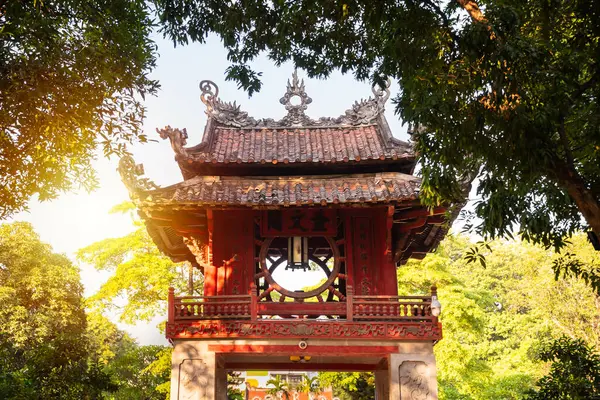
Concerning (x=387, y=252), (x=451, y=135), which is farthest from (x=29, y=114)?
(x=387, y=252)

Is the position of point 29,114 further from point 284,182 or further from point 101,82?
point 284,182

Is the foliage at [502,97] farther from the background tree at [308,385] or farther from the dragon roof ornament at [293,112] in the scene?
the background tree at [308,385]

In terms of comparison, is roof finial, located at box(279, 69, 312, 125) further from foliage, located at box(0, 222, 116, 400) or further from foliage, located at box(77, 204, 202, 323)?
foliage, located at box(0, 222, 116, 400)

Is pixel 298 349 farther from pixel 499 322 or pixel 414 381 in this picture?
pixel 499 322

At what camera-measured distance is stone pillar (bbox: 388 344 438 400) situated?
1071cm

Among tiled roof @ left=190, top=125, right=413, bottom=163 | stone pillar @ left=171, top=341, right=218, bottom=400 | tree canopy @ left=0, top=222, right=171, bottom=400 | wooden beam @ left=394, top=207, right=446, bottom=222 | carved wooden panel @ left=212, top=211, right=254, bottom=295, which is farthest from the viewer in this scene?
tree canopy @ left=0, top=222, right=171, bottom=400

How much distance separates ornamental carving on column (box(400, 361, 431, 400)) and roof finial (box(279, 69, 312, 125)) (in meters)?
6.50

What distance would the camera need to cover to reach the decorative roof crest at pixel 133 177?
11.2m

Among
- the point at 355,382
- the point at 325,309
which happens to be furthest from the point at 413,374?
the point at 355,382

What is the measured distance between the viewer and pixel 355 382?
64.3 feet

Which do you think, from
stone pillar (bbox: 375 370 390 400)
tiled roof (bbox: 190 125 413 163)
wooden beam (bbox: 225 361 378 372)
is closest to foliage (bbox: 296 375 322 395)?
stone pillar (bbox: 375 370 390 400)

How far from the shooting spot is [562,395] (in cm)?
828

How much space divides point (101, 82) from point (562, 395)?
24.9 ft

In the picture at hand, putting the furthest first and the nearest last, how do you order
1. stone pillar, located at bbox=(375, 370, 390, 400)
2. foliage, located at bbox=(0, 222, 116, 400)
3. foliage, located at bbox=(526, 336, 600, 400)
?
foliage, located at bbox=(0, 222, 116, 400) < stone pillar, located at bbox=(375, 370, 390, 400) < foliage, located at bbox=(526, 336, 600, 400)
